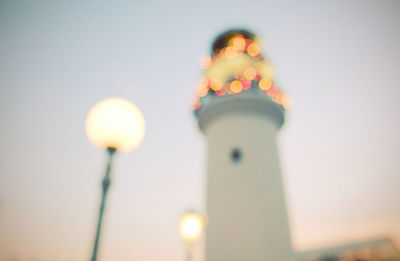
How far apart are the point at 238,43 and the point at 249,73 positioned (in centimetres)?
180

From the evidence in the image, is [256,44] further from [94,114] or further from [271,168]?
[94,114]

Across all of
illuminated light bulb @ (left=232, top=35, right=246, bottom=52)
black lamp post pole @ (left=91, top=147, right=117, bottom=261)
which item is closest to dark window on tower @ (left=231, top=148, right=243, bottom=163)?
illuminated light bulb @ (left=232, top=35, right=246, bottom=52)

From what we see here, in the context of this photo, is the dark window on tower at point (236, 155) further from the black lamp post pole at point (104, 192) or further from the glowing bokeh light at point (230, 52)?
the black lamp post pole at point (104, 192)

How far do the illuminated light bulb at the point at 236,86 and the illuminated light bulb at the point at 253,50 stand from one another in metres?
1.72

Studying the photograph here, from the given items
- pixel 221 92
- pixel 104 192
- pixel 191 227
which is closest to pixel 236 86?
pixel 221 92

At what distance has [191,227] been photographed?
779 cm

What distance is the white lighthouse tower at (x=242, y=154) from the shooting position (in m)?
8.16

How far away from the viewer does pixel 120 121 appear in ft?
11.9

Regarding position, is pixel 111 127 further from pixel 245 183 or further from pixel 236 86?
pixel 236 86

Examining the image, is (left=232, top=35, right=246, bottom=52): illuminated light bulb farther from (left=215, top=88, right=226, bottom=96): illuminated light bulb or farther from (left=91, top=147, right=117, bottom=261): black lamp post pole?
(left=91, top=147, right=117, bottom=261): black lamp post pole

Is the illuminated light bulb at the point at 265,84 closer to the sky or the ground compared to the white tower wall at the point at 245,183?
closer to the sky

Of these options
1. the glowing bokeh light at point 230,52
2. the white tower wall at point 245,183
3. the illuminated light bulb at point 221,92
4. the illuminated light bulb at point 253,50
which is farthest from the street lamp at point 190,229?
the illuminated light bulb at point 253,50

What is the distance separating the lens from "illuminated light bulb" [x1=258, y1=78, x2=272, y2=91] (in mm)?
10189

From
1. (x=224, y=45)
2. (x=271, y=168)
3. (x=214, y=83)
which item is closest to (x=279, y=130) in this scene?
(x=271, y=168)
